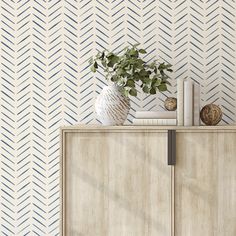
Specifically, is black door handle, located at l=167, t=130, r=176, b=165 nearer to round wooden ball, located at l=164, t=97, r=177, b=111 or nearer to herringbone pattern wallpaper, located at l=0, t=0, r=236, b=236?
round wooden ball, located at l=164, t=97, r=177, b=111

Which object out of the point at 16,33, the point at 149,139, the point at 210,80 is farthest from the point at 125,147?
the point at 16,33

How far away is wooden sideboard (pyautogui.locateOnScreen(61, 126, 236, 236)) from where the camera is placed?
8.57ft

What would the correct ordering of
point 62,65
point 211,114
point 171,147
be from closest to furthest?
point 171,147
point 211,114
point 62,65

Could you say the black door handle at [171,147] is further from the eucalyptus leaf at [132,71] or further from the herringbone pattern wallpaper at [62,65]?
the herringbone pattern wallpaper at [62,65]

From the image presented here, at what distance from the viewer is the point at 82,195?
2.66m

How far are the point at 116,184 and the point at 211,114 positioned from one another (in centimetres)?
59

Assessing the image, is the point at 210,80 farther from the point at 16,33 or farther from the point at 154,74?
the point at 16,33

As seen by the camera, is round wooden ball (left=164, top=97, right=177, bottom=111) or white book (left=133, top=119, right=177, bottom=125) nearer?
white book (left=133, top=119, right=177, bottom=125)

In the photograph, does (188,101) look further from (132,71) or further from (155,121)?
(132,71)

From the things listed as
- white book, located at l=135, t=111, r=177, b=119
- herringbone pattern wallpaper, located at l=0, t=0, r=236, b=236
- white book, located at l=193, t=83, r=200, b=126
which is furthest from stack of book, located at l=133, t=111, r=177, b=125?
herringbone pattern wallpaper, located at l=0, t=0, r=236, b=236

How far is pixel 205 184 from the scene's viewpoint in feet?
8.59

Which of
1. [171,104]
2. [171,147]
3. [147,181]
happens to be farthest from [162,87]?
[147,181]

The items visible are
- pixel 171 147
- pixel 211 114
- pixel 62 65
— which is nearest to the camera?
pixel 171 147

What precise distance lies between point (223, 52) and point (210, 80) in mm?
169
